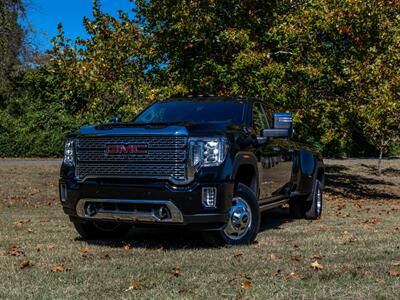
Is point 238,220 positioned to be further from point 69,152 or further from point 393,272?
point 69,152

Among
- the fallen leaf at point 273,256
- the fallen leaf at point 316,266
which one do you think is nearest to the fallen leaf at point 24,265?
the fallen leaf at point 273,256

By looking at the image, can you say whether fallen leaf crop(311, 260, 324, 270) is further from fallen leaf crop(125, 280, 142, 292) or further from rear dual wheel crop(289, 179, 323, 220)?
rear dual wheel crop(289, 179, 323, 220)

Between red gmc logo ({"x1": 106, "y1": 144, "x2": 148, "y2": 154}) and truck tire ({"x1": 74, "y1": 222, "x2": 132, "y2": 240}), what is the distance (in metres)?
1.33

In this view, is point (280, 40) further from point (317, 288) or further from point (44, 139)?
point (44, 139)

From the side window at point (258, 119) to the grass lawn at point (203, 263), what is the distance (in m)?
1.52

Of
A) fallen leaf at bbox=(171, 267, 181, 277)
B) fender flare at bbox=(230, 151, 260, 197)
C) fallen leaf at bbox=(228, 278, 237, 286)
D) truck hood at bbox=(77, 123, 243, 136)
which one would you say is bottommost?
fallen leaf at bbox=(171, 267, 181, 277)

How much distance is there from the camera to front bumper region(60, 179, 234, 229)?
6570 mm

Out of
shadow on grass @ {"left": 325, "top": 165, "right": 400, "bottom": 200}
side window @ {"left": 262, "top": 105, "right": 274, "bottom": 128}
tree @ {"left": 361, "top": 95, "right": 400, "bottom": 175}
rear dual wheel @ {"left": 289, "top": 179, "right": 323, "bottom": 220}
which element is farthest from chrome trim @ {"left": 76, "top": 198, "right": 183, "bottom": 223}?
shadow on grass @ {"left": 325, "top": 165, "right": 400, "bottom": 200}

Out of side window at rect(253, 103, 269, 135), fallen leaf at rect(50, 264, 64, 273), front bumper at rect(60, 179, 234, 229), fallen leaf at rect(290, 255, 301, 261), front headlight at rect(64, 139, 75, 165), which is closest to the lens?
fallen leaf at rect(50, 264, 64, 273)

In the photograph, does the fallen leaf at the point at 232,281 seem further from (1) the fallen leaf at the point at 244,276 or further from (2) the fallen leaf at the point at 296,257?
(2) the fallen leaf at the point at 296,257

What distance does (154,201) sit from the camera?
21.7 ft

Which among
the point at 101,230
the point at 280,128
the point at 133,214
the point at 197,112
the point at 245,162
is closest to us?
the point at 133,214

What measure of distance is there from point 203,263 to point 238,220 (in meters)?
1.13

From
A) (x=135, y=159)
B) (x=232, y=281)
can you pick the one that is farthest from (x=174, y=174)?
(x=232, y=281)
